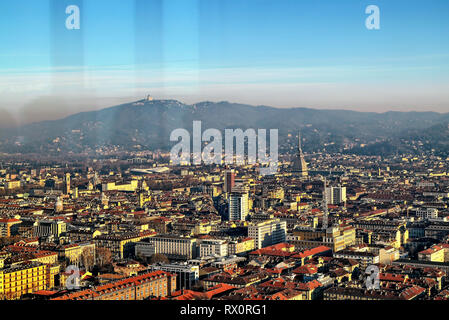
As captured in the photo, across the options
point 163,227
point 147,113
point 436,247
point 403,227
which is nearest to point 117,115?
point 147,113

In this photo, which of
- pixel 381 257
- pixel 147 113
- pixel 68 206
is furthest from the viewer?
pixel 147 113

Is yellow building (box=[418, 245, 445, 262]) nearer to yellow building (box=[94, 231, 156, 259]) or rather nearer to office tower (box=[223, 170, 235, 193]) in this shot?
yellow building (box=[94, 231, 156, 259])

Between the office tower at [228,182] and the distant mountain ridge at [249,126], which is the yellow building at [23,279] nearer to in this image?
the office tower at [228,182]

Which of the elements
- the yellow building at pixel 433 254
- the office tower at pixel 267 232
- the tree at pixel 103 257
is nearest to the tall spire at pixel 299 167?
the office tower at pixel 267 232

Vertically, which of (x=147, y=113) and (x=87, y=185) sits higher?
(x=147, y=113)

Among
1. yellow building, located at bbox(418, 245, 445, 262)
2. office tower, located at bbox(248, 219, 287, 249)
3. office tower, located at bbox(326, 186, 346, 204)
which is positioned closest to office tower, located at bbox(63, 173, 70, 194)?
office tower, located at bbox(326, 186, 346, 204)
